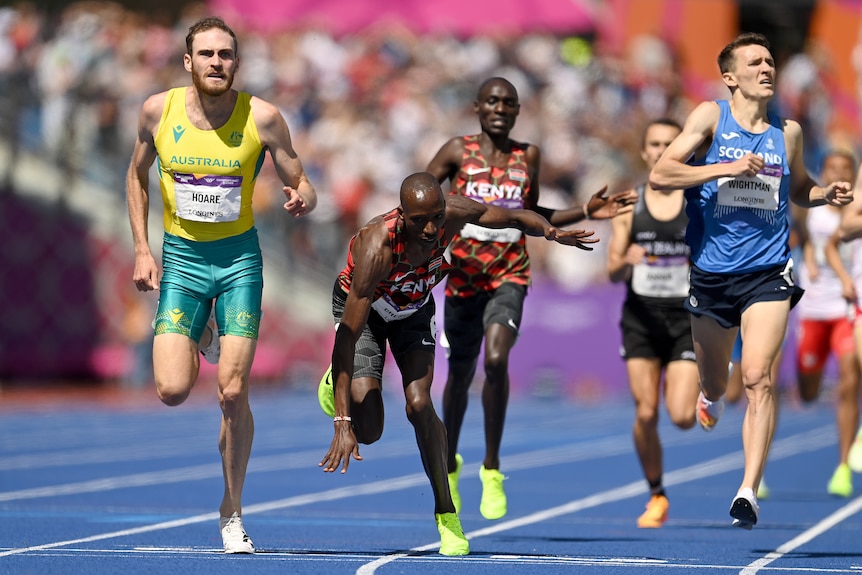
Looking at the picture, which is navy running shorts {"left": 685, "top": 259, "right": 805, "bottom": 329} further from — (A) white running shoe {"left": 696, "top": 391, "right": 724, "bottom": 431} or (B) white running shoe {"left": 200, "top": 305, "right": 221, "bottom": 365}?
(B) white running shoe {"left": 200, "top": 305, "right": 221, "bottom": 365}

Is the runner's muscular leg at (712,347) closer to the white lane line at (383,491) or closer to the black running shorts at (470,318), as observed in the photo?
the black running shorts at (470,318)

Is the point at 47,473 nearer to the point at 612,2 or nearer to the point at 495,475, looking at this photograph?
the point at 495,475

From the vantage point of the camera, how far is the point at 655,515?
1048 cm

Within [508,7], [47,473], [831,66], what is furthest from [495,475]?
[508,7]

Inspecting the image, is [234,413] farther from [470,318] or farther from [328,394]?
[470,318]

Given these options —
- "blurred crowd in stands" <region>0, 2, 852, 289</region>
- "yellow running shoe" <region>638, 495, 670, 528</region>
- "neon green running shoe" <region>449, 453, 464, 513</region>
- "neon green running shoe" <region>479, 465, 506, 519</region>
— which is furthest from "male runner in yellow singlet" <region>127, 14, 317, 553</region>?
Answer: "blurred crowd in stands" <region>0, 2, 852, 289</region>

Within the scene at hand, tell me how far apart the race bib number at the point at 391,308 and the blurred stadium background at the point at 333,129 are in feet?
49.3

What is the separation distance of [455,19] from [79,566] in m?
25.8

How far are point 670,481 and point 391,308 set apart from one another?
6228 millimetres

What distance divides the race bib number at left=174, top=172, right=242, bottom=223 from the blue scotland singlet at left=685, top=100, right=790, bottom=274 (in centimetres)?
264

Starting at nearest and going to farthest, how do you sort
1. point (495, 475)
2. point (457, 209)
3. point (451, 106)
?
point (457, 209), point (495, 475), point (451, 106)

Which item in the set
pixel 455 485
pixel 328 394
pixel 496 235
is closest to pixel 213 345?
pixel 328 394

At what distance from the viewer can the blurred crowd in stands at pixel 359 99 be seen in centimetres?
2345

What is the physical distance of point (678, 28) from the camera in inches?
1185
